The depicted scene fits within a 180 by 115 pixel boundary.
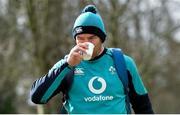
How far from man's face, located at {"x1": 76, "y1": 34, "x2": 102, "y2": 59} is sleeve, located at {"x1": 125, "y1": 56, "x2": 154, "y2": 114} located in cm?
23

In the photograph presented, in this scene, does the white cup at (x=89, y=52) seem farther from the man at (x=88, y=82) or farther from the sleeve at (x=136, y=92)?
the sleeve at (x=136, y=92)

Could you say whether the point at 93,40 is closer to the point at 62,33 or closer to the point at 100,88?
the point at 100,88

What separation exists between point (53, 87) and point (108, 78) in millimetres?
379

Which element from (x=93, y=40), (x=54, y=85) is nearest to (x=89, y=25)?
(x=93, y=40)

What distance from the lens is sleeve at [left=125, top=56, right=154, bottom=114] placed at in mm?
3797

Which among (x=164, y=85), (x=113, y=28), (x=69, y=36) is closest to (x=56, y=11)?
(x=69, y=36)

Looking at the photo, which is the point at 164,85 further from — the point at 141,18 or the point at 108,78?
the point at 108,78

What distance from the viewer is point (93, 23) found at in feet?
12.4

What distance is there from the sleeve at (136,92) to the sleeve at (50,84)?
0.46 meters

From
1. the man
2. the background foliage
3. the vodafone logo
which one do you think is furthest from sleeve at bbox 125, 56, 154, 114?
the background foliage

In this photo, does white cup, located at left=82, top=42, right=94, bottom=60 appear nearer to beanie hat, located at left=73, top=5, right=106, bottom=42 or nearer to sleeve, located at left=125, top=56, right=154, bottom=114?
beanie hat, located at left=73, top=5, right=106, bottom=42

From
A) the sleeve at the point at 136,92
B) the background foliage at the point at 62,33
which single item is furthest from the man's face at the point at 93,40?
the background foliage at the point at 62,33

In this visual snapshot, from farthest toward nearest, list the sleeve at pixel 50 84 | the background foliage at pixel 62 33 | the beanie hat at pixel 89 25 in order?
1. the background foliage at pixel 62 33
2. the beanie hat at pixel 89 25
3. the sleeve at pixel 50 84

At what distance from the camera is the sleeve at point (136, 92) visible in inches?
149
